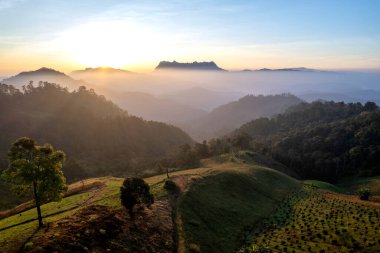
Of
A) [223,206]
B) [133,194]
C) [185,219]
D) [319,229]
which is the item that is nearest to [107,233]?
[133,194]

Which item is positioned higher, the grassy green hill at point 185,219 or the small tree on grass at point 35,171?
the small tree on grass at point 35,171

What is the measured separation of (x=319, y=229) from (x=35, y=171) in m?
42.0

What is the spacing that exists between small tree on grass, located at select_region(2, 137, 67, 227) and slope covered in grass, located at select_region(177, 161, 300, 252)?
58.0 ft

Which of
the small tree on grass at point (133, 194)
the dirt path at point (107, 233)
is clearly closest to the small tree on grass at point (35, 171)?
the dirt path at point (107, 233)

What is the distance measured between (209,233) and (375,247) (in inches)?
871

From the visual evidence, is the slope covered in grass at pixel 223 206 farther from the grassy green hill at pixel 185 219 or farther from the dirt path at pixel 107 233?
the dirt path at pixel 107 233

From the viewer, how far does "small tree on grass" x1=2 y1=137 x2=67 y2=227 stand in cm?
3916

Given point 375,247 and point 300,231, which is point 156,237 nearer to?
point 300,231

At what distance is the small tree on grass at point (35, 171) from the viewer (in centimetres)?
3916

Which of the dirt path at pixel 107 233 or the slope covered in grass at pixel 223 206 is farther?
the slope covered in grass at pixel 223 206

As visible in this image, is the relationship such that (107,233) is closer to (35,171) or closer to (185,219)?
(35,171)

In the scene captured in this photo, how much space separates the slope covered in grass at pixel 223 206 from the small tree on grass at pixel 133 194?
19.9 ft

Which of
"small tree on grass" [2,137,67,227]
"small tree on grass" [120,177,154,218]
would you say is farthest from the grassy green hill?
"small tree on grass" [2,137,67,227]

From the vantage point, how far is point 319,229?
52031 mm
